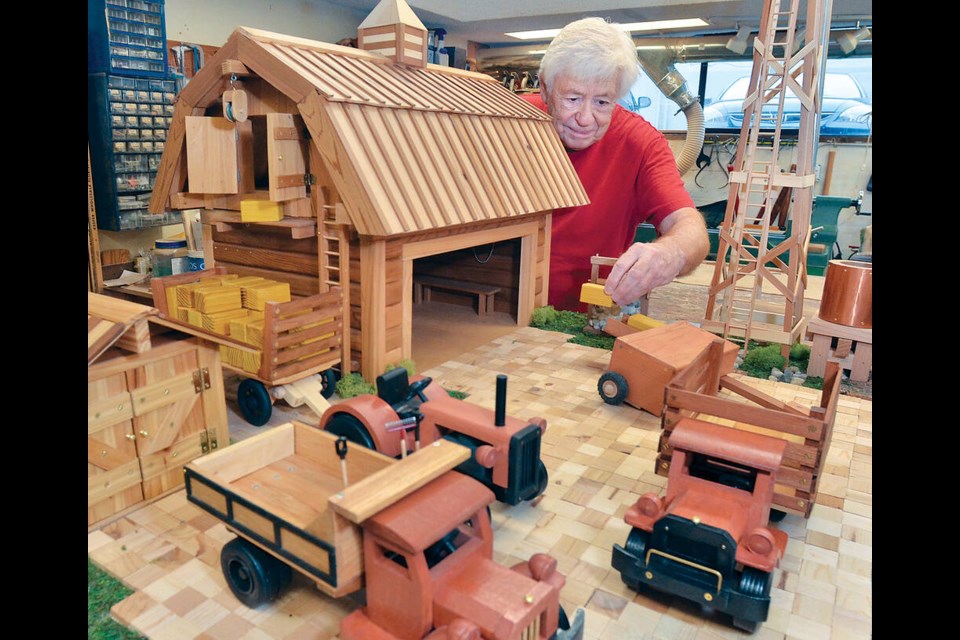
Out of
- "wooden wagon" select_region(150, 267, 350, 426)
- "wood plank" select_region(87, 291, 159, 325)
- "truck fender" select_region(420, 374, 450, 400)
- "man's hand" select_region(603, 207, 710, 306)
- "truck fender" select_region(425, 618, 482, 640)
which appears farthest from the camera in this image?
"man's hand" select_region(603, 207, 710, 306)

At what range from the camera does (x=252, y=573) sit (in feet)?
9.41

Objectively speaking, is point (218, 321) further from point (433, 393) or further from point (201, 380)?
point (433, 393)

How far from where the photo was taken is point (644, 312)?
7449 millimetres

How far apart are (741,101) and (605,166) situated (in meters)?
6.88

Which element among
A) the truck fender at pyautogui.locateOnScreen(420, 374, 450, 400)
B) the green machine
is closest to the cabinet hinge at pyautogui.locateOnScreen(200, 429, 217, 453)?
the truck fender at pyautogui.locateOnScreen(420, 374, 450, 400)

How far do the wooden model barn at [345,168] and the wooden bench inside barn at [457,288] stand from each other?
136cm

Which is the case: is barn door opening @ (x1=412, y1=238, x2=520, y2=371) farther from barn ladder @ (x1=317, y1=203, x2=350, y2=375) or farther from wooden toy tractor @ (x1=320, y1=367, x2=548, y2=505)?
wooden toy tractor @ (x1=320, y1=367, x2=548, y2=505)

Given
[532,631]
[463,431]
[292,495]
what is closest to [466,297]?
[463,431]

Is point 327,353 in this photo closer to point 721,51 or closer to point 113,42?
point 113,42

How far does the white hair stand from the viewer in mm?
6109

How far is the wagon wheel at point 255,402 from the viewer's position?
4.66 metres

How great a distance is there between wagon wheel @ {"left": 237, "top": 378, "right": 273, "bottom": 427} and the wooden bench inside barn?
3272mm

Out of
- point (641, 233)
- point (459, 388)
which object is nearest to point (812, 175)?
point (459, 388)

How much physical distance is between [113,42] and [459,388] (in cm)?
546
